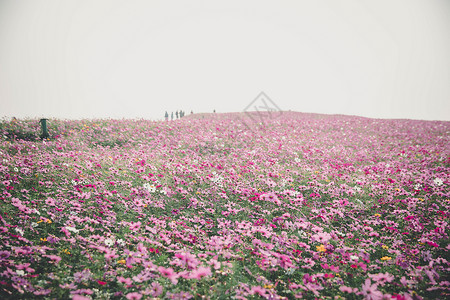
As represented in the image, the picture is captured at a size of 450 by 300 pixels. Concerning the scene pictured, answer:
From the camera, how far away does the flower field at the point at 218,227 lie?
8.57ft

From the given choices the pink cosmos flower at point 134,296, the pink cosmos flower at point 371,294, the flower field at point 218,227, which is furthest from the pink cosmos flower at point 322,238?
the pink cosmos flower at point 134,296

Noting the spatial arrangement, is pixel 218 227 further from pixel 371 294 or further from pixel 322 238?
pixel 371 294

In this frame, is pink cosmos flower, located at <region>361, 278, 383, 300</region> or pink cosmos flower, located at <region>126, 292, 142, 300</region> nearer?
pink cosmos flower, located at <region>126, 292, 142, 300</region>

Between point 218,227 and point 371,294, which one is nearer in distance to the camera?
point 371,294

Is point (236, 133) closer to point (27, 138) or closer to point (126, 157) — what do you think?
point (126, 157)

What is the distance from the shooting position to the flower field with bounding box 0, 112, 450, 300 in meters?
2.61

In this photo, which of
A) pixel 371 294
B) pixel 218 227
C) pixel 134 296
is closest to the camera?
pixel 134 296

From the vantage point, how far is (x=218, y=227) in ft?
13.1

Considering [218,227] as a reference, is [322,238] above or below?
above

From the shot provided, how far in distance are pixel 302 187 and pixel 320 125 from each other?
1339cm

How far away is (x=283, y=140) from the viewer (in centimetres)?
1184

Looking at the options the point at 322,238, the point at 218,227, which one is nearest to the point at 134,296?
the point at 218,227

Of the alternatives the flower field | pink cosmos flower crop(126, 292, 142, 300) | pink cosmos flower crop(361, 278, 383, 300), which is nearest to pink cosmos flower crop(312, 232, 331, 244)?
the flower field

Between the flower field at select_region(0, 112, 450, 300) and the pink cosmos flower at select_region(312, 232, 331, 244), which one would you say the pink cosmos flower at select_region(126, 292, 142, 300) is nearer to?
the flower field at select_region(0, 112, 450, 300)
